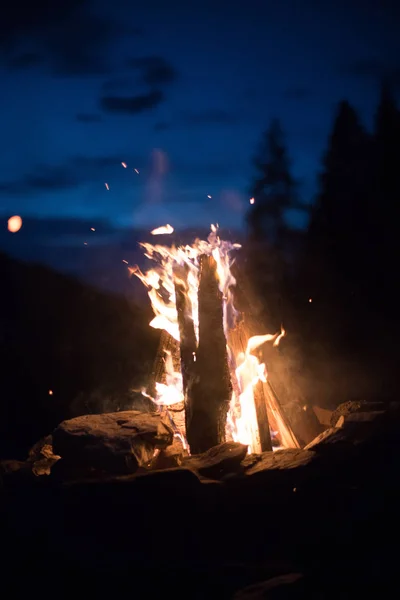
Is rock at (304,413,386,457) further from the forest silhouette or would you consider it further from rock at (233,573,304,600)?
the forest silhouette

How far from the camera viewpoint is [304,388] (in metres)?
8.36

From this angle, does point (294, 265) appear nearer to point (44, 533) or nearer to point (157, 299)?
point (157, 299)

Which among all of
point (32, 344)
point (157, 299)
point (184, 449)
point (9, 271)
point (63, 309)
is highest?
point (9, 271)

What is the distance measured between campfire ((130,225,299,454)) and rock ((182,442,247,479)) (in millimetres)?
734

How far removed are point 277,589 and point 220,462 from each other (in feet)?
5.13

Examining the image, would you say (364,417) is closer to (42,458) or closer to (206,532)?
(206,532)

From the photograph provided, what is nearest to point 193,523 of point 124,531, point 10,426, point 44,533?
point 124,531

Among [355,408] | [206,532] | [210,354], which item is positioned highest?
[210,354]

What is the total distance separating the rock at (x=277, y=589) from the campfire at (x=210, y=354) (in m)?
2.39

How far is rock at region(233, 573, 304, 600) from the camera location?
161 inches

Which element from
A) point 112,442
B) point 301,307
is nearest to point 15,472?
point 112,442

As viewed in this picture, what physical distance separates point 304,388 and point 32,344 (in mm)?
13350

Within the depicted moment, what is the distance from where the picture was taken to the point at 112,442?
227 inches

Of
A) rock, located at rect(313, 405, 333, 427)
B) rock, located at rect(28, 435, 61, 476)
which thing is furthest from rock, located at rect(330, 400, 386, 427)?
rock, located at rect(28, 435, 61, 476)
